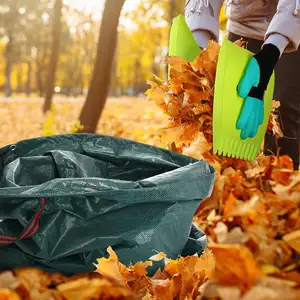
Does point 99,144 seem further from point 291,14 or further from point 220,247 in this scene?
point 220,247

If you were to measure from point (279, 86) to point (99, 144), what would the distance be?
1.11 meters

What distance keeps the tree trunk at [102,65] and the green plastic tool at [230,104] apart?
11.7 ft

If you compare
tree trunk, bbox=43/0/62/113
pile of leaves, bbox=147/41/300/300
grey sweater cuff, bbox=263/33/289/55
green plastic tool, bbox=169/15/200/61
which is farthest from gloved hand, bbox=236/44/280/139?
tree trunk, bbox=43/0/62/113

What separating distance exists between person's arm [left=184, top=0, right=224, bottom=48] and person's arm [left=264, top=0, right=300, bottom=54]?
1.43 feet

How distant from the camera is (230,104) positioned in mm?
2201

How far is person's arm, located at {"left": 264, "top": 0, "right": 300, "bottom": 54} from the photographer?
2.21 metres

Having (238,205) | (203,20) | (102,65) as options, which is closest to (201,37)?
(203,20)

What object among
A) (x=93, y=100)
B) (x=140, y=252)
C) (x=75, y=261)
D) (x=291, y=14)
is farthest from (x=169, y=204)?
(x=93, y=100)

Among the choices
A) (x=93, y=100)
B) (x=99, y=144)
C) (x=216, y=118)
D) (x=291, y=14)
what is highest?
(x=291, y=14)

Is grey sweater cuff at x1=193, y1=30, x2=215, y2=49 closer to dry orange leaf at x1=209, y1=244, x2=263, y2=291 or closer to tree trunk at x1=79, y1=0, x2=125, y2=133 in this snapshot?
dry orange leaf at x1=209, y1=244, x2=263, y2=291

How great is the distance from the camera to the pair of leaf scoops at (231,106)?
2133 millimetres

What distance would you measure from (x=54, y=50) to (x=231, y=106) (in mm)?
8763

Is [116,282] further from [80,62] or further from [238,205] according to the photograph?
[80,62]

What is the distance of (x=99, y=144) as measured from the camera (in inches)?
86.7
